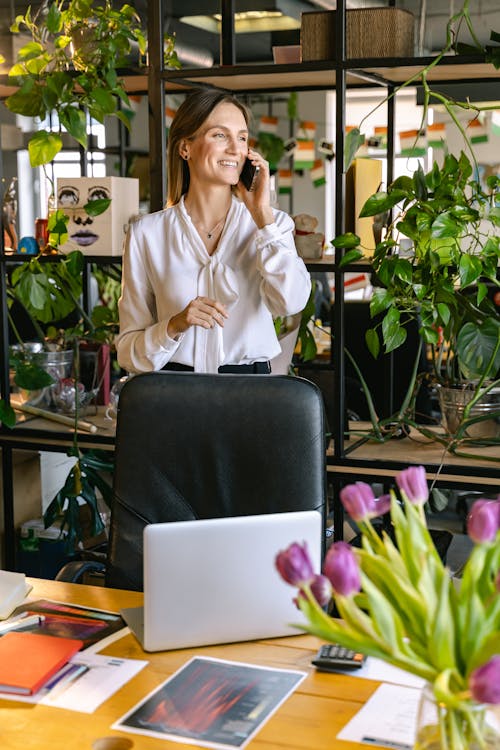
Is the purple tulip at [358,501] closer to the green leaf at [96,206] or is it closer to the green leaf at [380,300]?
the green leaf at [380,300]

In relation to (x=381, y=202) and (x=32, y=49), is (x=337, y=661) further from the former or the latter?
(x=32, y=49)

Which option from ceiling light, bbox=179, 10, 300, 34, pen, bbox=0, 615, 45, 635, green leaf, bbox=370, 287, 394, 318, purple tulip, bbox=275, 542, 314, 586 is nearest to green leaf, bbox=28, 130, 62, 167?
green leaf, bbox=370, 287, 394, 318

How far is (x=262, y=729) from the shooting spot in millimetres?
1454

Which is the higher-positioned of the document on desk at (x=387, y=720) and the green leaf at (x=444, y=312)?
the green leaf at (x=444, y=312)

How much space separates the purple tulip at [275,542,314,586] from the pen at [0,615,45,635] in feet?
2.82

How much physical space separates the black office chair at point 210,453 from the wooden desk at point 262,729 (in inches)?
16.0

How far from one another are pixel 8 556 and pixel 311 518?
7.74 feet

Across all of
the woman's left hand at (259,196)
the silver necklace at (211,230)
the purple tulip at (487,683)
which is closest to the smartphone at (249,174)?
the woman's left hand at (259,196)

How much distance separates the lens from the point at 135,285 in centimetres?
288

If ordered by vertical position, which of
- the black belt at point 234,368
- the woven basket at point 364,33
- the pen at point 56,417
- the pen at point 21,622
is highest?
the woven basket at point 364,33

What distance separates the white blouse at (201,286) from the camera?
2822 millimetres

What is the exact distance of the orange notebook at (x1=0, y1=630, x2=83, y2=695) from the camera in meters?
1.58

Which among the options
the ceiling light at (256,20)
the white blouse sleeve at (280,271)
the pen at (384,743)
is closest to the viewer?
the pen at (384,743)

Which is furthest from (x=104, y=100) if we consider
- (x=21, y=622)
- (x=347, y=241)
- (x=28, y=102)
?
(x=21, y=622)
